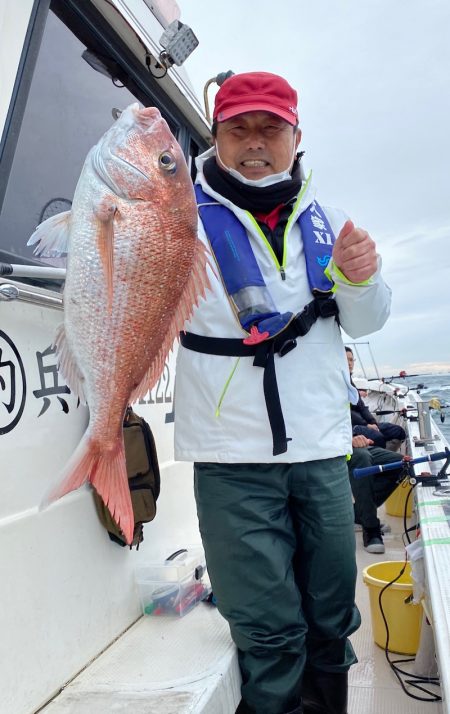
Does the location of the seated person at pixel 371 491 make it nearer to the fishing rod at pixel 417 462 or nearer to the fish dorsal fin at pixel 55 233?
the fishing rod at pixel 417 462

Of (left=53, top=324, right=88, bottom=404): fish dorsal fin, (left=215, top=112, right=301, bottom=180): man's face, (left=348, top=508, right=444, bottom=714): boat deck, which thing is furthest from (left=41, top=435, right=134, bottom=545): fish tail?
(left=348, top=508, right=444, bottom=714): boat deck

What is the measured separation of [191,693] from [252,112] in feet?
6.42

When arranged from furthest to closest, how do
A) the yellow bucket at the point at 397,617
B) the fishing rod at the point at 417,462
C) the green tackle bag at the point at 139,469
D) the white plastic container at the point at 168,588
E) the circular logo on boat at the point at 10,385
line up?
the fishing rod at the point at 417,462 → the yellow bucket at the point at 397,617 → the white plastic container at the point at 168,588 → the green tackle bag at the point at 139,469 → the circular logo on boat at the point at 10,385

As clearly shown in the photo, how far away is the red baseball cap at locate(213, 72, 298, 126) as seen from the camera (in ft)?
6.87

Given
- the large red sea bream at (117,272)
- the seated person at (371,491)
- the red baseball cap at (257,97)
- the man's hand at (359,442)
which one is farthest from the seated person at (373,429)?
the large red sea bream at (117,272)

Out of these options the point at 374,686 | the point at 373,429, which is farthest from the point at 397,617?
the point at 373,429

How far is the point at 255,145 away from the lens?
2.17 m

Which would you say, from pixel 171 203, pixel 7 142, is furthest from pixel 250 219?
pixel 7 142

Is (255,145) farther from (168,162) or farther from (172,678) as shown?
(172,678)

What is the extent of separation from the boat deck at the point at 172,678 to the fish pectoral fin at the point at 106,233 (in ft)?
4.45

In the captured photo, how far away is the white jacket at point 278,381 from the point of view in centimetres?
201

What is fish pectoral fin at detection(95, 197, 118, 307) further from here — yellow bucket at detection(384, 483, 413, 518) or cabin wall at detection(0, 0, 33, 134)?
yellow bucket at detection(384, 483, 413, 518)

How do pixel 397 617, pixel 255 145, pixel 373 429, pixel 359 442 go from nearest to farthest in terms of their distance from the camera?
pixel 255 145
pixel 397 617
pixel 359 442
pixel 373 429

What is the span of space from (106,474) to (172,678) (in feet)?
3.43
